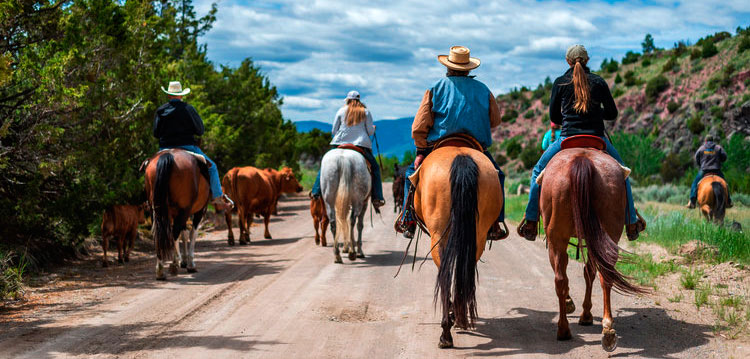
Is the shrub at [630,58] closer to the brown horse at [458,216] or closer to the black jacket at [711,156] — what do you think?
the black jacket at [711,156]

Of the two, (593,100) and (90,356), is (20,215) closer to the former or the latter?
(90,356)

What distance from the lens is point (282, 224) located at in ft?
65.7

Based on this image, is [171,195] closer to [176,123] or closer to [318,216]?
[176,123]

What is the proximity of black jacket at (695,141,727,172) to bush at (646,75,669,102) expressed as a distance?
4387 centimetres

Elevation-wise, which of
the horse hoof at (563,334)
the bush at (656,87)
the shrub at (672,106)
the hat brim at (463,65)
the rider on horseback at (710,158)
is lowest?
the horse hoof at (563,334)

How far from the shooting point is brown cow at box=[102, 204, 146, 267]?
10.9 metres

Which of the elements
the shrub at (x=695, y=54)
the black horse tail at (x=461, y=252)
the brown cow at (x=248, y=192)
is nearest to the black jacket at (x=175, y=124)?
the brown cow at (x=248, y=192)

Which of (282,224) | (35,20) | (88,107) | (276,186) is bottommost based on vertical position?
(282,224)

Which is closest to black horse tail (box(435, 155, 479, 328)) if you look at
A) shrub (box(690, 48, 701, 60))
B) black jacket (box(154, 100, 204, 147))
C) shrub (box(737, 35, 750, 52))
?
black jacket (box(154, 100, 204, 147))

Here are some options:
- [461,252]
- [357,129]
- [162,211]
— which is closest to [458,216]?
[461,252]

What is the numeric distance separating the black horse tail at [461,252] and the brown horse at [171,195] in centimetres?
518

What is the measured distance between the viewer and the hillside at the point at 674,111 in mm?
36062

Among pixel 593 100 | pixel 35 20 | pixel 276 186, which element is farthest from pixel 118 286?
pixel 276 186

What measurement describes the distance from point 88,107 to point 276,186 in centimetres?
785
